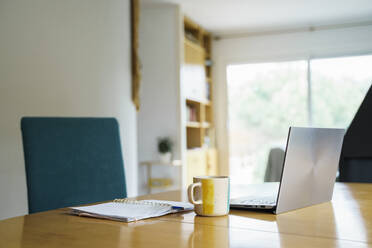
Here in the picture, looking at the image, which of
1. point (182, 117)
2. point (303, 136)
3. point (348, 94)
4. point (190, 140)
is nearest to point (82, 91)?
point (182, 117)

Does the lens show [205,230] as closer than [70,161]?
Yes

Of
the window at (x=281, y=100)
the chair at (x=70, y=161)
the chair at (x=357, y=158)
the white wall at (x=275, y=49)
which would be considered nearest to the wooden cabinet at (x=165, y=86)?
the white wall at (x=275, y=49)

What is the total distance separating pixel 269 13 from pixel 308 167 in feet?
14.7

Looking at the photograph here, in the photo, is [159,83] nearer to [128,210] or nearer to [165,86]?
[165,86]

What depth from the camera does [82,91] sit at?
308 cm

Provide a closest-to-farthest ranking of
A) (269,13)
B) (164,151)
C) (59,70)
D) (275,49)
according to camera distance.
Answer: (59,70)
(164,151)
(269,13)
(275,49)

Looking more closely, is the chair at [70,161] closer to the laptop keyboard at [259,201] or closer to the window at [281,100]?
the laptop keyboard at [259,201]

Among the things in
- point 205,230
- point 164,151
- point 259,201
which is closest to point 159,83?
point 164,151

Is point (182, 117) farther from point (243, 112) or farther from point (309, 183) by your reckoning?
point (309, 183)

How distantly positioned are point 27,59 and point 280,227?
2.14 meters

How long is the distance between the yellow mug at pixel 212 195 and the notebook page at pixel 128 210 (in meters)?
0.10

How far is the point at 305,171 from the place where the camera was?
1070mm

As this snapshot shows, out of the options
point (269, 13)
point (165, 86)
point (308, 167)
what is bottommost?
point (308, 167)

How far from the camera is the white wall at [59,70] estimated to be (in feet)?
7.80
